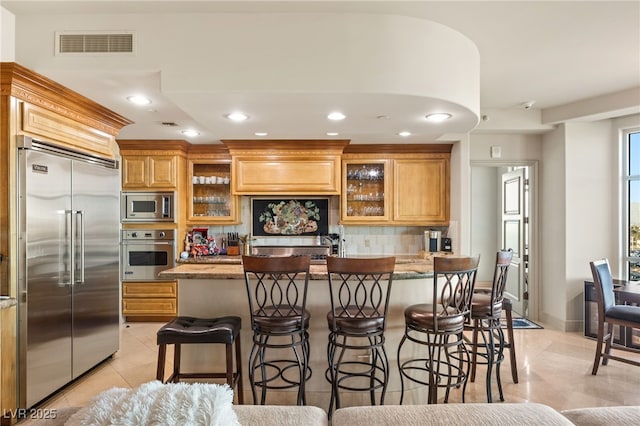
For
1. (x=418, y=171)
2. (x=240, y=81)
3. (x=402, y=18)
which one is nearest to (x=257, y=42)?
(x=240, y=81)

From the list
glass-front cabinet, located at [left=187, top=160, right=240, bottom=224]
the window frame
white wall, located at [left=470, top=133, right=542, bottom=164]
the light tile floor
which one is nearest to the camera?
the light tile floor

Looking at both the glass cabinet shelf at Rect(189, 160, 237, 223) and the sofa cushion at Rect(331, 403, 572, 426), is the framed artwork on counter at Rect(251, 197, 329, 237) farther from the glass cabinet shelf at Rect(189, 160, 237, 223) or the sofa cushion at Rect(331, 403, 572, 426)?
the sofa cushion at Rect(331, 403, 572, 426)

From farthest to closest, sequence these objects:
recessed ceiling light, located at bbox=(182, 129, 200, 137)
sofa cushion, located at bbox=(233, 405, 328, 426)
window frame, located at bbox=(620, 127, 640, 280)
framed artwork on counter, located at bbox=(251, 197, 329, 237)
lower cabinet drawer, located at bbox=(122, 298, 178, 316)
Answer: framed artwork on counter, located at bbox=(251, 197, 329, 237), lower cabinet drawer, located at bbox=(122, 298, 178, 316), window frame, located at bbox=(620, 127, 640, 280), recessed ceiling light, located at bbox=(182, 129, 200, 137), sofa cushion, located at bbox=(233, 405, 328, 426)

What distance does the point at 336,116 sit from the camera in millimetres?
3021

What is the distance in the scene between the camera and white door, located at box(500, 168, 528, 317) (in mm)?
5180

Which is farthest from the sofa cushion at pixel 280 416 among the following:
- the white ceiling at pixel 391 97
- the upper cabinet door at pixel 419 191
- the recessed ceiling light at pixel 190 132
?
the upper cabinet door at pixel 419 191

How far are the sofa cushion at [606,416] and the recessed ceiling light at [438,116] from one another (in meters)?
2.23

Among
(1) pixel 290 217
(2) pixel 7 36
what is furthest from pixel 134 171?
(2) pixel 7 36

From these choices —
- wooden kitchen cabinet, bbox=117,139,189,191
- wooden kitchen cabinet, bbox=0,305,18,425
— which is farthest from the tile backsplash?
wooden kitchen cabinet, bbox=0,305,18,425

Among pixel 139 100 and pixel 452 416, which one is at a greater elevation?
pixel 139 100

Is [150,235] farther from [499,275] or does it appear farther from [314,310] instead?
[499,275]

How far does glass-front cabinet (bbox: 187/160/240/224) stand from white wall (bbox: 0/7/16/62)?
2768 mm

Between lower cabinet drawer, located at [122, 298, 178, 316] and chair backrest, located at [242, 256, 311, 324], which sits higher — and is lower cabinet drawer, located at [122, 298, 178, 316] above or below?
below

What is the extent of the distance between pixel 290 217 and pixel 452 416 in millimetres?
4224
